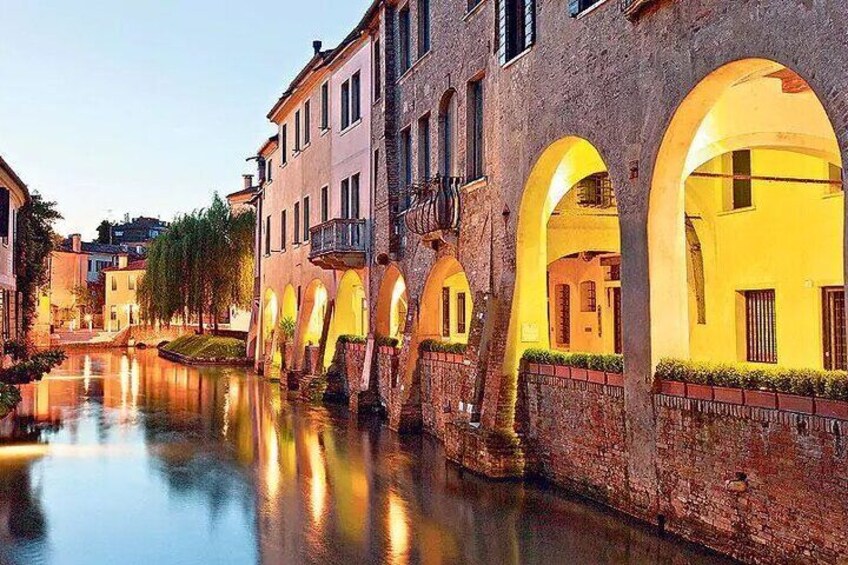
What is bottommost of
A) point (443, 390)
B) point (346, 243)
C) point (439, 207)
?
point (443, 390)


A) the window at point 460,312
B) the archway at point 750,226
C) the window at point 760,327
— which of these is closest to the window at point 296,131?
the window at point 460,312

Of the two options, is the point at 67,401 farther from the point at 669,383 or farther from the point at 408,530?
the point at 669,383

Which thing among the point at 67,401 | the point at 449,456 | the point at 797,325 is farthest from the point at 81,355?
Result: the point at 797,325

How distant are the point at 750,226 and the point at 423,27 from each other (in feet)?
29.1

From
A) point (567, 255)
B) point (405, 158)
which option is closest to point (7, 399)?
point (405, 158)

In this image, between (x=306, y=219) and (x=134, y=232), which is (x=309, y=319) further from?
(x=134, y=232)

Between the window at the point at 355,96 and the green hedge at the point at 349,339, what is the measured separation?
629 cm

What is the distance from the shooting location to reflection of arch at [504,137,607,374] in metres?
14.1

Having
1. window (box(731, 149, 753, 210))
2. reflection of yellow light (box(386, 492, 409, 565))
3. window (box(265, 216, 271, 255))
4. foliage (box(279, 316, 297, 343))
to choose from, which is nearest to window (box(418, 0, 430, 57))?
window (box(731, 149, 753, 210))

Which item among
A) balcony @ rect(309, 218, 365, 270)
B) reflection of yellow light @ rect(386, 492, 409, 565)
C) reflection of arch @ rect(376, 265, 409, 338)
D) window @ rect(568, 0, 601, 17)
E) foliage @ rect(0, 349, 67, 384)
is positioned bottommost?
reflection of yellow light @ rect(386, 492, 409, 565)

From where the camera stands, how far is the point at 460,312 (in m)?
25.2

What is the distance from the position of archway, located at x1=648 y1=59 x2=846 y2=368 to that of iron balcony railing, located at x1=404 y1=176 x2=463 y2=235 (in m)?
4.40

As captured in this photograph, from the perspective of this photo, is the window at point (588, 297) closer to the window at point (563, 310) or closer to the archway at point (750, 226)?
the window at point (563, 310)

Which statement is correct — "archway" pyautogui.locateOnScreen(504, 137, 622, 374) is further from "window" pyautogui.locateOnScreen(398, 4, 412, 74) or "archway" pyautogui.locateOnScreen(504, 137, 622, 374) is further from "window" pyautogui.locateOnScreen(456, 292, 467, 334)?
"window" pyautogui.locateOnScreen(398, 4, 412, 74)
